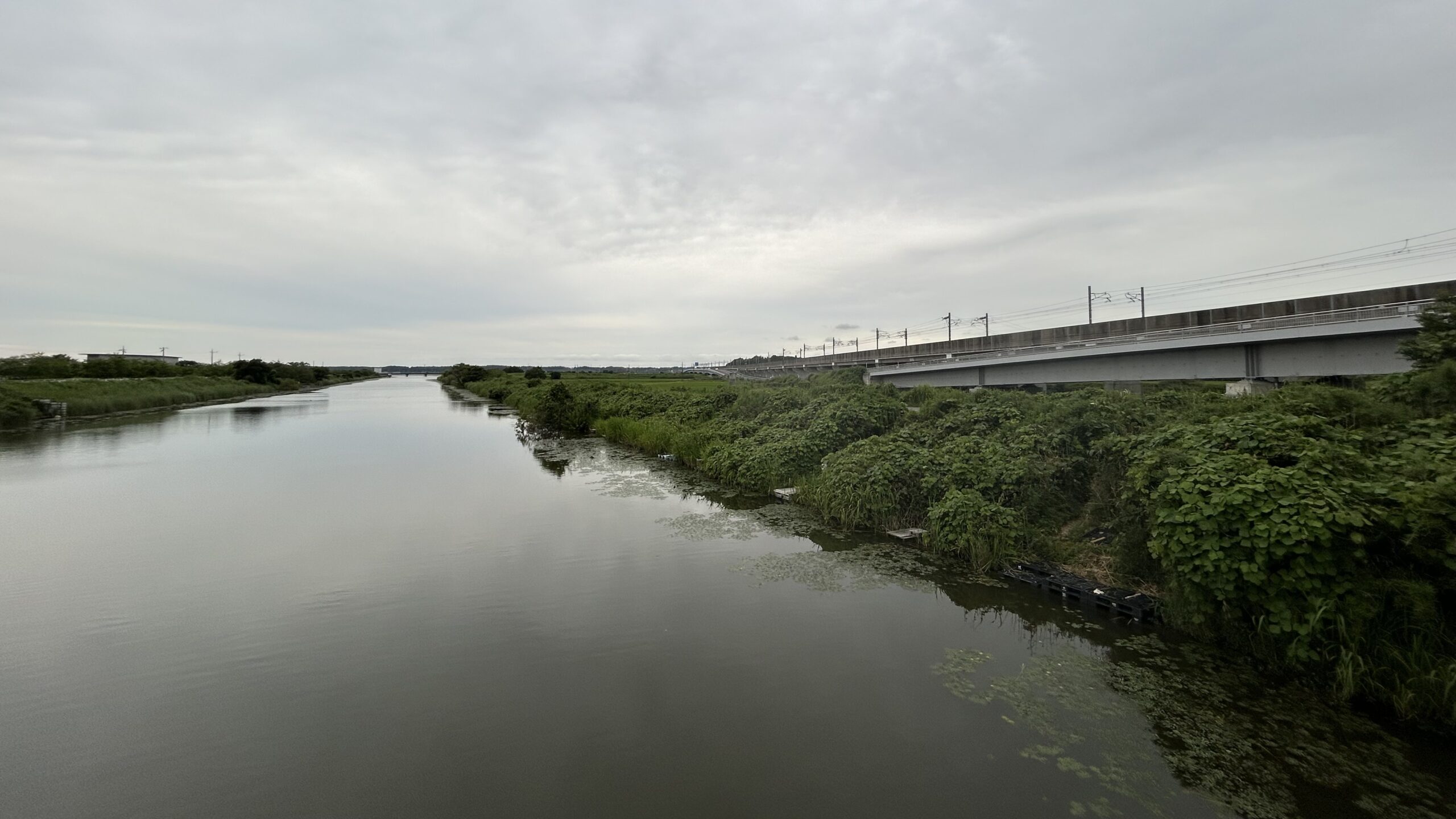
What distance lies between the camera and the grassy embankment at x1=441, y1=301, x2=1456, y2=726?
5098mm

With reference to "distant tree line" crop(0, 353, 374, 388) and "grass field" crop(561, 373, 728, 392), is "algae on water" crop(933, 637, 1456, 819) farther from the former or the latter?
"distant tree line" crop(0, 353, 374, 388)

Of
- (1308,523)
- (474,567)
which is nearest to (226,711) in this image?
(474,567)

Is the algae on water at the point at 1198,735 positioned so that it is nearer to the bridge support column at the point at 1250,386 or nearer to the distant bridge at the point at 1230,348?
the distant bridge at the point at 1230,348

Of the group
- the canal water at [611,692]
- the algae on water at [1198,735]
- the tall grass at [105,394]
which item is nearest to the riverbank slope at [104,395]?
the tall grass at [105,394]

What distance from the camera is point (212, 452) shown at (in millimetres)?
22953

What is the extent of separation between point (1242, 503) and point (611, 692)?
6364 mm

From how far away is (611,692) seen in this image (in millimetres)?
5754

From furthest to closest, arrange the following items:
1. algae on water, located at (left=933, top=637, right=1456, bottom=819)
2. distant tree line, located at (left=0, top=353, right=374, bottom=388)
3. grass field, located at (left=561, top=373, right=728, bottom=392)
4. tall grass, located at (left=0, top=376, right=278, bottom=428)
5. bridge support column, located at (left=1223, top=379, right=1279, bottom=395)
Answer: distant tree line, located at (left=0, top=353, right=374, bottom=388) < grass field, located at (left=561, top=373, right=728, bottom=392) < tall grass, located at (left=0, top=376, right=278, bottom=428) < bridge support column, located at (left=1223, top=379, right=1279, bottom=395) < algae on water, located at (left=933, top=637, right=1456, bottom=819)

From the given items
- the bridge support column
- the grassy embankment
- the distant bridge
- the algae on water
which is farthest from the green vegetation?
the bridge support column

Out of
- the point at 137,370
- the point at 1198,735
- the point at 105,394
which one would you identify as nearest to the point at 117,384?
the point at 105,394

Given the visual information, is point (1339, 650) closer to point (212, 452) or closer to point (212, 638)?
point (212, 638)

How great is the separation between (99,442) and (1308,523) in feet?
124

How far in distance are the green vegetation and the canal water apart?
3715 centimetres

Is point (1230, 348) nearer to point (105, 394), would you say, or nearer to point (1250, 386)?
point (1250, 386)
